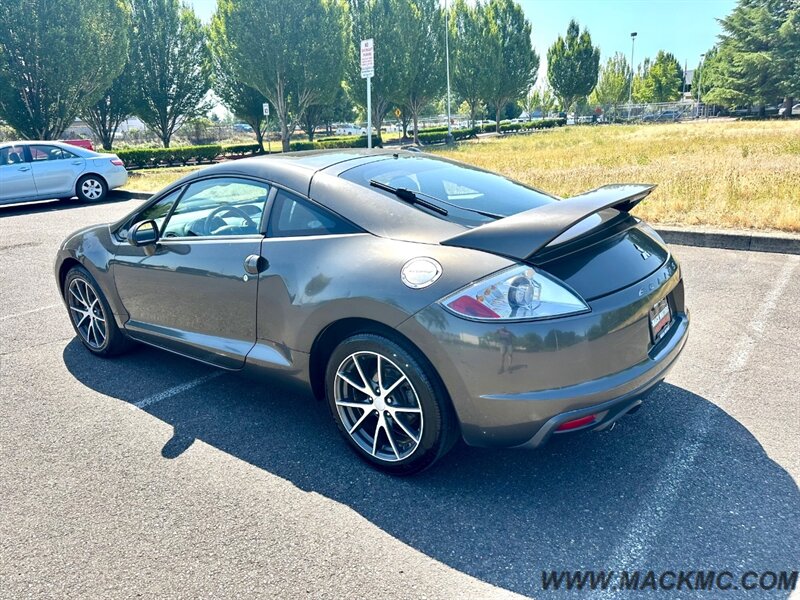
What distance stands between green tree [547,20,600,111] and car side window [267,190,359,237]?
6878 centimetres

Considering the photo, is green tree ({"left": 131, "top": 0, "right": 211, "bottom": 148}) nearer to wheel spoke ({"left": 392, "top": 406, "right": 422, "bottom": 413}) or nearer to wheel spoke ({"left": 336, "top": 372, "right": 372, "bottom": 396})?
wheel spoke ({"left": 336, "top": 372, "right": 372, "bottom": 396})

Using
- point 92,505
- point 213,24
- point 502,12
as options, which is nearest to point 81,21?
point 213,24

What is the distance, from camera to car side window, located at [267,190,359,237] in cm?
286

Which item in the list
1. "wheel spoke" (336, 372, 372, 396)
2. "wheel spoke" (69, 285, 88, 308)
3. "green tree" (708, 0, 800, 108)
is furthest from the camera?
"green tree" (708, 0, 800, 108)

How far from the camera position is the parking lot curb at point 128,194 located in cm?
1357

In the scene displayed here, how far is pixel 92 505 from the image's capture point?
8.69 ft

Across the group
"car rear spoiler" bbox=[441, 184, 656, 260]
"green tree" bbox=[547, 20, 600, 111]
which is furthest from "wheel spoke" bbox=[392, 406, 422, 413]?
"green tree" bbox=[547, 20, 600, 111]

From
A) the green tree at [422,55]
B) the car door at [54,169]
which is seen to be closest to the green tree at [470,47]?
the green tree at [422,55]

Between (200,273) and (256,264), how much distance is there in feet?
1.64

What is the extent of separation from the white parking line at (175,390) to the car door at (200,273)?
302mm

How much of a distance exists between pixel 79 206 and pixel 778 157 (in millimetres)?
15964

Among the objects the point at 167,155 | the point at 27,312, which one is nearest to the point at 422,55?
the point at 167,155

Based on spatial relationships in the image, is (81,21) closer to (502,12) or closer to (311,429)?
(311,429)

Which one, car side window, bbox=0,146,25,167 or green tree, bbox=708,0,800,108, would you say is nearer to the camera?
car side window, bbox=0,146,25,167
